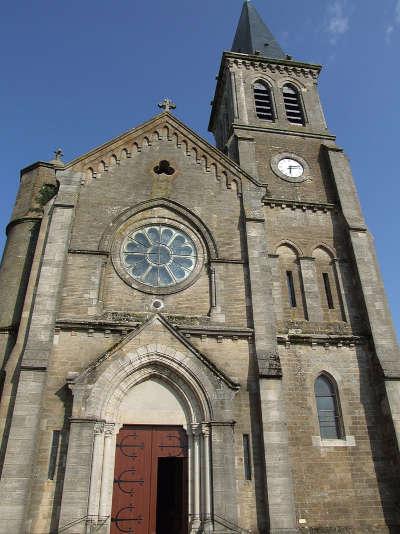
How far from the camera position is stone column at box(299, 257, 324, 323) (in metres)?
14.3

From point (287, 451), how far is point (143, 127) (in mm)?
11751

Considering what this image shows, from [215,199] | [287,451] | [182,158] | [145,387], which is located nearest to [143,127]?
[182,158]

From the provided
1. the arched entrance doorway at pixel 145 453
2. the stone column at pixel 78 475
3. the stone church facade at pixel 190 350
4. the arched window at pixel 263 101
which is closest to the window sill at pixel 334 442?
the stone church facade at pixel 190 350

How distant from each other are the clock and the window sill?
937 centimetres

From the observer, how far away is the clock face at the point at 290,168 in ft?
59.1

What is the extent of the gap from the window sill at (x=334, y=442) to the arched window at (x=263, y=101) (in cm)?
1369

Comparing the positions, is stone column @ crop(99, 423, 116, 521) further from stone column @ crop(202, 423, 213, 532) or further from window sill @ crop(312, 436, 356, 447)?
window sill @ crop(312, 436, 356, 447)

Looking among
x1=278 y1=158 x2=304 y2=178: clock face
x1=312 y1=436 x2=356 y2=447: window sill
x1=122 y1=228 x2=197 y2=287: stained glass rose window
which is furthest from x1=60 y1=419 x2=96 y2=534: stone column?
x1=278 y1=158 x2=304 y2=178: clock face

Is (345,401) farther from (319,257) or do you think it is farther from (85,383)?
(85,383)

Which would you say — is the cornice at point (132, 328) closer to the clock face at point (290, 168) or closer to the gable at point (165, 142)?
the gable at point (165, 142)

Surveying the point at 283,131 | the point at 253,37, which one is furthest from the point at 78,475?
the point at 253,37

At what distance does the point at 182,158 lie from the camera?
54.1 ft

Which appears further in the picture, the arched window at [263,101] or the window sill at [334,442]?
the arched window at [263,101]

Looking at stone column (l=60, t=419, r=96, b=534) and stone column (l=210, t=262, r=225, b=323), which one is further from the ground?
stone column (l=210, t=262, r=225, b=323)
